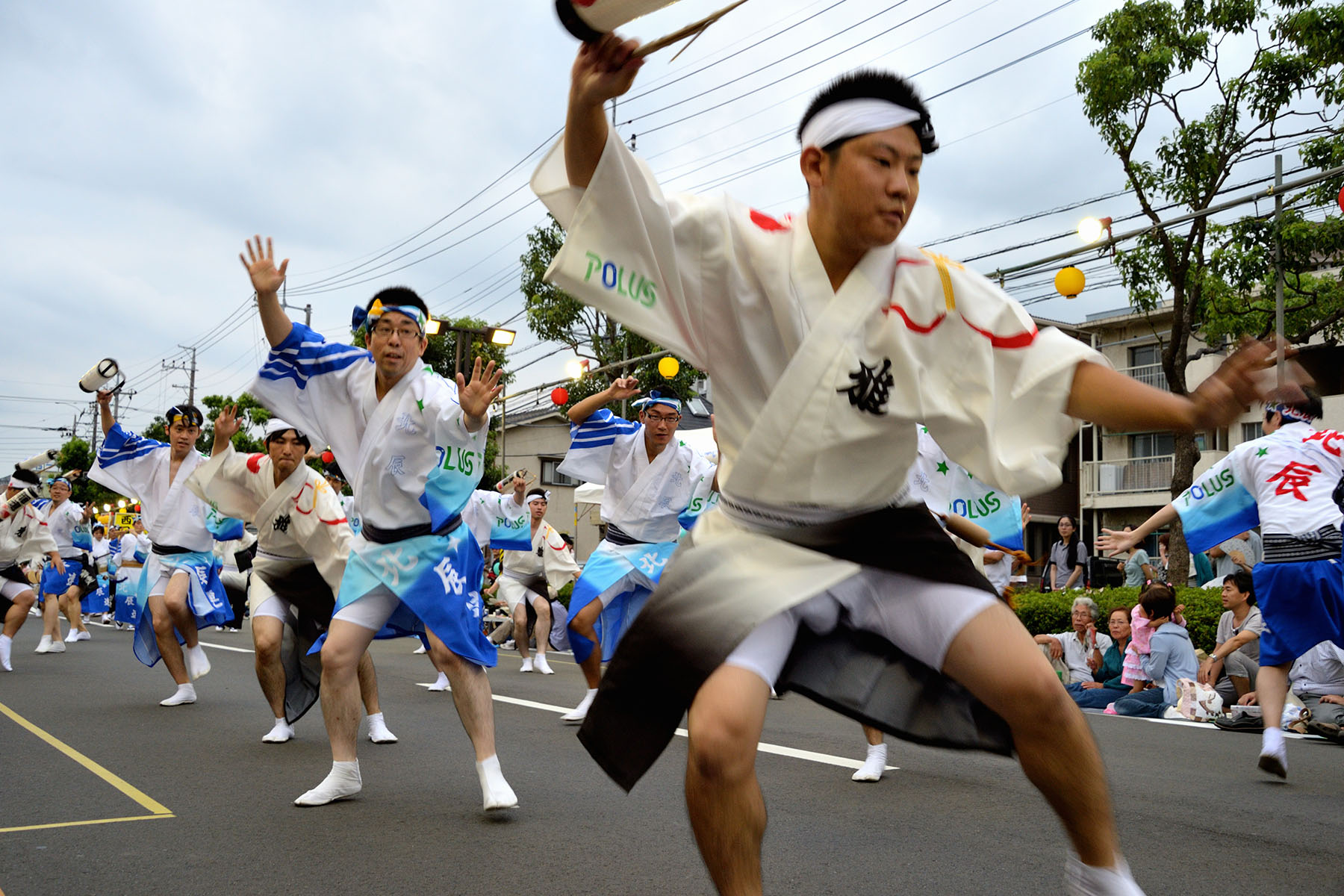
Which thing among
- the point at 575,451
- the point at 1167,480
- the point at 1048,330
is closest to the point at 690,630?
the point at 1048,330

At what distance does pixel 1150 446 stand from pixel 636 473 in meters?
23.7

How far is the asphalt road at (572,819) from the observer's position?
142 inches

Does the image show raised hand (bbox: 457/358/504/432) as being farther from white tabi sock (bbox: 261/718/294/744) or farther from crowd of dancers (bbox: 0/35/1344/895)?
white tabi sock (bbox: 261/718/294/744)

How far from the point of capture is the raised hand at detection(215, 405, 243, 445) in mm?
6336

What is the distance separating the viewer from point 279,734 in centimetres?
657

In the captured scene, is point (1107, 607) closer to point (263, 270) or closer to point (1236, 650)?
point (1236, 650)

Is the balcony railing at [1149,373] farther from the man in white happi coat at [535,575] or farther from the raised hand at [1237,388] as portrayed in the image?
the raised hand at [1237,388]

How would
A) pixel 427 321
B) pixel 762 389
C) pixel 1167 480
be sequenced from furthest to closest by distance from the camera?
1. pixel 1167 480
2. pixel 427 321
3. pixel 762 389

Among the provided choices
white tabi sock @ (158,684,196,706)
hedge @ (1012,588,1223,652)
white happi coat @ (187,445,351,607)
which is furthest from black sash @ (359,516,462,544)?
hedge @ (1012,588,1223,652)

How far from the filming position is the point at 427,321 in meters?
5.02

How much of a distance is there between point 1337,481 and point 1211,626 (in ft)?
16.1

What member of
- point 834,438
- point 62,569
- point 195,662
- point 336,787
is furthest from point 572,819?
point 62,569

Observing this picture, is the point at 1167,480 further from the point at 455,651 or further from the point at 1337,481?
the point at 455,651

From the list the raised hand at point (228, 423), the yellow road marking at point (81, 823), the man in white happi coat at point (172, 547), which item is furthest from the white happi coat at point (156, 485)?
the yellow road marking at point (81, 823)
